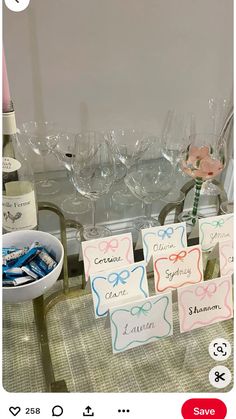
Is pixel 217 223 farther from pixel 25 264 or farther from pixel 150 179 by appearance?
pixel 25 264

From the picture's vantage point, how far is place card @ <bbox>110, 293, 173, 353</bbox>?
1.73ft

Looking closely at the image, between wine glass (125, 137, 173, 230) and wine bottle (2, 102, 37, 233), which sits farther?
wine glass (125, 137, 173, 230)

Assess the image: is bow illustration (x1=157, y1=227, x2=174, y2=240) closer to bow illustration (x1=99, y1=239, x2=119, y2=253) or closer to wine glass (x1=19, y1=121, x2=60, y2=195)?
bow illustration (x1=99, y1=239, x2=119, y2=253)

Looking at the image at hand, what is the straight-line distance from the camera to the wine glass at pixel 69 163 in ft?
2.60

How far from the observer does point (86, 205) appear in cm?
81

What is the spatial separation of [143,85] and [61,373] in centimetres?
57

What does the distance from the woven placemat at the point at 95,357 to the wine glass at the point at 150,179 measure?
0.22m

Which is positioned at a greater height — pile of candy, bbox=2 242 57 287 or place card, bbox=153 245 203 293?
pile of candy, bbox=2 242 57 287

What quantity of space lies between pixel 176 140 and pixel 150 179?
12 cm

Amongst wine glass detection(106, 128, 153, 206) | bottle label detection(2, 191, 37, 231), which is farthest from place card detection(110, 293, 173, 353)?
wine glass detection(106, 128, 153, 206)

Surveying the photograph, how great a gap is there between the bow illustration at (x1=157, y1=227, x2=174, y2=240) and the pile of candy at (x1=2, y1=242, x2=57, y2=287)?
0.55 feet
